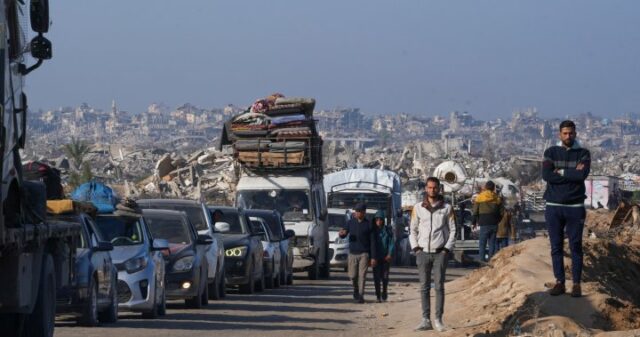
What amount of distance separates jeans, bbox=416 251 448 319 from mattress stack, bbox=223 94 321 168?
65.7 ft

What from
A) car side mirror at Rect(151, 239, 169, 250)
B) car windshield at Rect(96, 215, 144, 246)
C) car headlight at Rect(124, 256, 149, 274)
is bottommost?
car headlight at Rect(124, 256, 149, 274)

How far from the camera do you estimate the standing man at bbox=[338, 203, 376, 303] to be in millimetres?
25609

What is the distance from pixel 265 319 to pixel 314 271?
16032 millimetres

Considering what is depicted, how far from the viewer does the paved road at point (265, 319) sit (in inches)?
716

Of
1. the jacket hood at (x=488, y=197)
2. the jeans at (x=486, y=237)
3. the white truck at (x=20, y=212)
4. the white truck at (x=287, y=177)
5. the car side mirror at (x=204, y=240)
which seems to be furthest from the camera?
the white truck at (x=287, y=177)

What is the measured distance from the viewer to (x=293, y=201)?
1474 inches

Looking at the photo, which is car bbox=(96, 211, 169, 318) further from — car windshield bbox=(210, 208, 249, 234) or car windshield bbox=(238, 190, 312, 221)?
car windshield bbox=(238, 190, 312, 221)

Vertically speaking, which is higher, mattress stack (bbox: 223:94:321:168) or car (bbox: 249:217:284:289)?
mattress stack (bbox: 223:94:321:168)

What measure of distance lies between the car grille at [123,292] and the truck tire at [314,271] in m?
16.7

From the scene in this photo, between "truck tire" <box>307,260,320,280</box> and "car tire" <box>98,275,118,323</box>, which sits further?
"truck tire" <box>307,260,320,280</box>

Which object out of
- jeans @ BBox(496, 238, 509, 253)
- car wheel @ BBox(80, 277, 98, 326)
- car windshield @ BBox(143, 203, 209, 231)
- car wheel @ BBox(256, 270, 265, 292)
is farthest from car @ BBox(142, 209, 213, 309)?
jeans @ BBox(496, 238, 509, 253)

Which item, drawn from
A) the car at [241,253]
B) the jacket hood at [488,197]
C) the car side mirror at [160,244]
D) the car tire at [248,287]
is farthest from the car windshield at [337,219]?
the car side mirror at [160,244]

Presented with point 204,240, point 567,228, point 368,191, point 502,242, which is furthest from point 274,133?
point 567,228

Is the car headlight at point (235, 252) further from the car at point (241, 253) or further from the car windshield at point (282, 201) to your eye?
the car windshield at point (282, 201)
